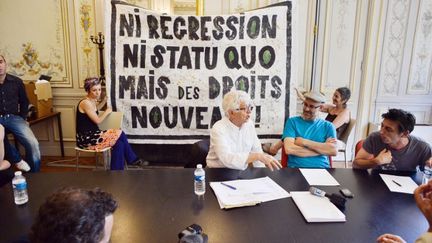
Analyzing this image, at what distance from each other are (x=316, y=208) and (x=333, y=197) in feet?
0.43

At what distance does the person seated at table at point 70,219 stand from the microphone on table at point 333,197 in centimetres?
103

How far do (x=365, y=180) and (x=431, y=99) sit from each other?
3059 millimetres

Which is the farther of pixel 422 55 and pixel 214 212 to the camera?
pixel 422 55

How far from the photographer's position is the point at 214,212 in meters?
1.26

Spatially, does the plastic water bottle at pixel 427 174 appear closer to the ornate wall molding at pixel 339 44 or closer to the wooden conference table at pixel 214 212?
the wooden conference table at pixel 214 212

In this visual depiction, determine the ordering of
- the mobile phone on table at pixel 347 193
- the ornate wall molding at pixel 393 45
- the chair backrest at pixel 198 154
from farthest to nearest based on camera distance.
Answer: the ornate wall molding at pixel 393 45 → the chair backrest at pixel 198 154 → the mobile phone on table at pixel 347 193

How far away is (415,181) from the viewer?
1.63m

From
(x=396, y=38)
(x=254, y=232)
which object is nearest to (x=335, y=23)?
(x=396, y=38)

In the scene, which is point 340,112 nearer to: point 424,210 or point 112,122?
point 424,210

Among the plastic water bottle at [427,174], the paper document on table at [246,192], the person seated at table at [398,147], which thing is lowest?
the paper document on table at [246,192]

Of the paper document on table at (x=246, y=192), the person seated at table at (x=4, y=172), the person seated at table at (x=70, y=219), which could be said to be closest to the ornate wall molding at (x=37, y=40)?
the person seated at table at (x=4, y=172)

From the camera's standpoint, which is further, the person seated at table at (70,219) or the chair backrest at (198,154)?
the chair backrest at (198,154)

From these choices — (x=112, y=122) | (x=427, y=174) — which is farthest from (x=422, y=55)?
(x=112, y=122)

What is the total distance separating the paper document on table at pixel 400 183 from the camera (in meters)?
1.50
